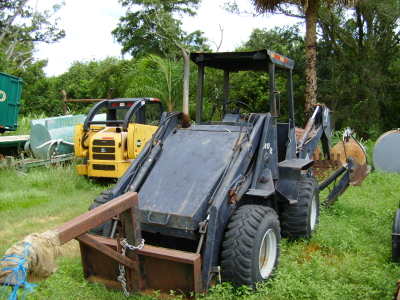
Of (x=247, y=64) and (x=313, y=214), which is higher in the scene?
(x=247, y=64)

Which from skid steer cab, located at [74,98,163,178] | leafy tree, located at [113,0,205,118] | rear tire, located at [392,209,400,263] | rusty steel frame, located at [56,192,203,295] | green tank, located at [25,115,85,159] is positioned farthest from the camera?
leafy tree, located at [113,0,205,118]

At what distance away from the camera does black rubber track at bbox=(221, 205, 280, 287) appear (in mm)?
4051

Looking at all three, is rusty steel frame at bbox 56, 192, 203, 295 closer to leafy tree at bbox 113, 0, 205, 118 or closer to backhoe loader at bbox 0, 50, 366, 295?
backhoe loader at bbox 0, 50, 366, 295

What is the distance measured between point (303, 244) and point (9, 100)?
9494 mm

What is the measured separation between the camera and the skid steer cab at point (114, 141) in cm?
945

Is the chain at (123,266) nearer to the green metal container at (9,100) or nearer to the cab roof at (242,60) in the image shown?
the cab roof at (242,60)

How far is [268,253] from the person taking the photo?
4547 mm

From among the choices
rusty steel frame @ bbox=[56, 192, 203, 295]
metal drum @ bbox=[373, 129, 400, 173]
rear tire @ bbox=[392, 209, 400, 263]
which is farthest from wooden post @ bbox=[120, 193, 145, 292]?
metal drum @ bbox=[373, 129, 400, 173]

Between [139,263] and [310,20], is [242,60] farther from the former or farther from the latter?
[310,20]

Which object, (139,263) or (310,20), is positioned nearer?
(139,263)

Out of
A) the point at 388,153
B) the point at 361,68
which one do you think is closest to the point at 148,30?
the point at 361,68

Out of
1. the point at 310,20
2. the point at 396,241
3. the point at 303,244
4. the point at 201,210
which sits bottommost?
the point at 303,244

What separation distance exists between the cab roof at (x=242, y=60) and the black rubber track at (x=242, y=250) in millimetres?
2088

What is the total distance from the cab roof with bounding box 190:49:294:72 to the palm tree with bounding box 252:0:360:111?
6593 millimetres
